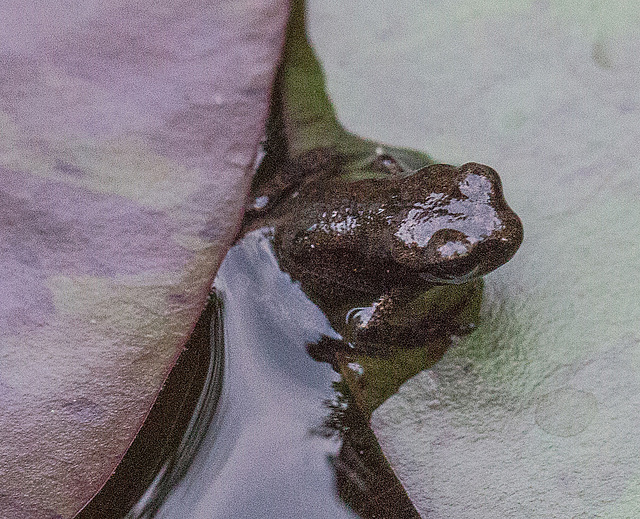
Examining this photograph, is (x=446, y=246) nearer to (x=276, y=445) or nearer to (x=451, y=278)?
(x=451, y=278)

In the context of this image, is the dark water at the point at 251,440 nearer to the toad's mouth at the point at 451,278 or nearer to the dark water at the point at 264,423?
the dark water at the point at 264,423

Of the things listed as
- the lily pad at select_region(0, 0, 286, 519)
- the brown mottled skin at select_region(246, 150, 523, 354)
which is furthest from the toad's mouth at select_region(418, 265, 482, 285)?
the lily pad at select_region(0, 0, 286, 519)

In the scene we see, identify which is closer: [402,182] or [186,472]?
[186,472]

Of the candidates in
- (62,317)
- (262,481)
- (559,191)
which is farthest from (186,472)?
(559,191)

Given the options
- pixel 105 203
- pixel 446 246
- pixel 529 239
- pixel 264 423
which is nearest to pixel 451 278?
pixel 446 246

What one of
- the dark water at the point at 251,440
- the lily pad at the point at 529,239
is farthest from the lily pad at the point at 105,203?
the lily pad at the point at 529,239

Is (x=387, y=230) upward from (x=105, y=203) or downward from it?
downward

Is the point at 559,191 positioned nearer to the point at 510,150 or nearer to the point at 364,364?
the point at 510,150
